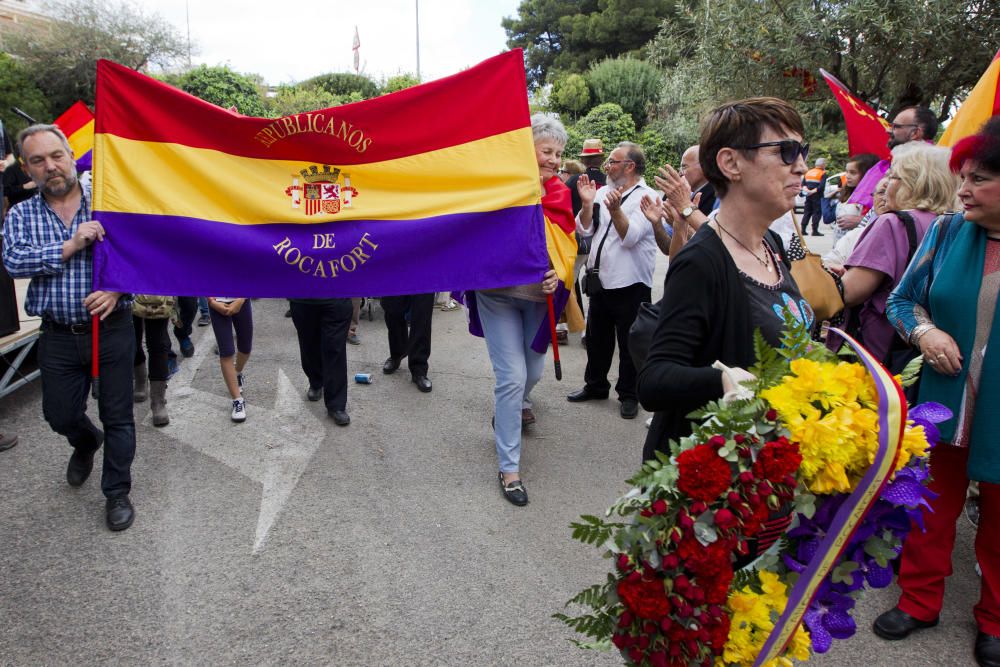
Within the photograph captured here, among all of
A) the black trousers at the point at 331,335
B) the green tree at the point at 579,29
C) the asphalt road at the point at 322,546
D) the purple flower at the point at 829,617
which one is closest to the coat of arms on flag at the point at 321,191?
the black trousers at the point at 331,335

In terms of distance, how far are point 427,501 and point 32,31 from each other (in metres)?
36.3

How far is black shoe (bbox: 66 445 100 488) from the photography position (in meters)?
4.24

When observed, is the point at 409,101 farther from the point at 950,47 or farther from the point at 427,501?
the point at 950,47

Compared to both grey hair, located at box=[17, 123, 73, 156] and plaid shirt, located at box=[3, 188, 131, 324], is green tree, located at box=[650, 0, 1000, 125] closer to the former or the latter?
grey hair, located at box=[17, 123, 73, 156]

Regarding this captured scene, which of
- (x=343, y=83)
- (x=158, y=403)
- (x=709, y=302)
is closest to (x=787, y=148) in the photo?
(x=709, y=302)

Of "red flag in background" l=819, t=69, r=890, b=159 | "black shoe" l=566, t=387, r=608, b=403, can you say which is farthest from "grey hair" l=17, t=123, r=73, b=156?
"red flag in background" l=819, t=69, r=890, b=159

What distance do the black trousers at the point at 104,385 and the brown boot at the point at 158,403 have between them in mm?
1370

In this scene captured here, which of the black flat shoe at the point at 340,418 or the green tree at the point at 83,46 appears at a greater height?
the green tree at the point at 83,46

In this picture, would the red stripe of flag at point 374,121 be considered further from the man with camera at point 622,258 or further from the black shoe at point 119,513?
the black shoe at point 119,513

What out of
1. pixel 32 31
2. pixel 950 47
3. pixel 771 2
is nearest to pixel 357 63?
pixel 32 31

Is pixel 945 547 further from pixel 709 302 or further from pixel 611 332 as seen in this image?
pixel 611 332

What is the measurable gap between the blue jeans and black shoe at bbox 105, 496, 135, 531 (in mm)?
2173

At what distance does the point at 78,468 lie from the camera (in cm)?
425

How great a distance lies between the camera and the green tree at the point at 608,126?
768 inches
